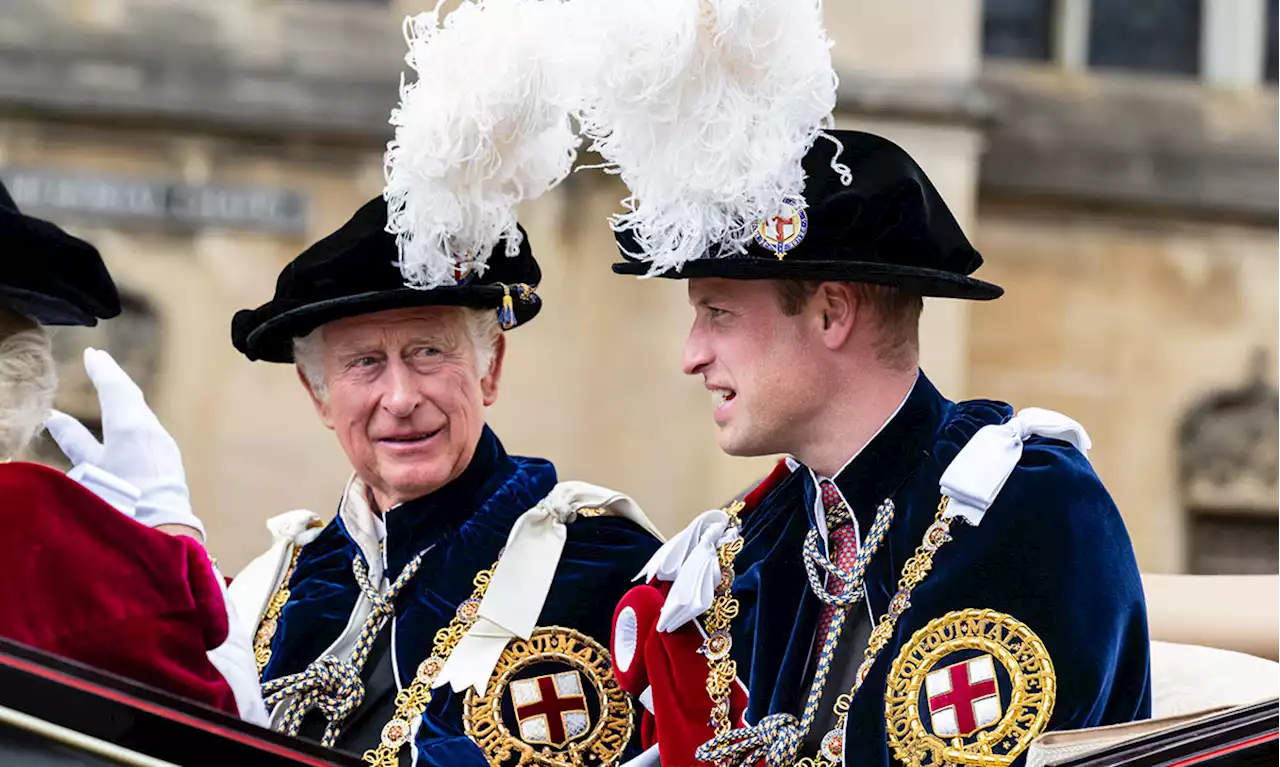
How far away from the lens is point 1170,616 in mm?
3740

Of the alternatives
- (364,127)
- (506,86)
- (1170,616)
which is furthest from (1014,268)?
(506,86)

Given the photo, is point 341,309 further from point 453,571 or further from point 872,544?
point 872,544

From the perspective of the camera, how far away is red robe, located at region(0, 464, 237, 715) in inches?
107

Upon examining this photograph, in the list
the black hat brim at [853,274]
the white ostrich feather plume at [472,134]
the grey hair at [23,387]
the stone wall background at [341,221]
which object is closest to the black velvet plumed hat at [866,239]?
the black hat brim at [853,274]

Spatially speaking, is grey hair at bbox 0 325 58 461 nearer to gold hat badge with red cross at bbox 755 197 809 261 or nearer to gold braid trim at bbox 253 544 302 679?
gold braid trim at bbox 253 544 302 679

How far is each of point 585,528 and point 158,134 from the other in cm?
588

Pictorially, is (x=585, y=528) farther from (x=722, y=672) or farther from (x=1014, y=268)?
(x=1014, y=268)

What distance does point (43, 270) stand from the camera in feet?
10.5

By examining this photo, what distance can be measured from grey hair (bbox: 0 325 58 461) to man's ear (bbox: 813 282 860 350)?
4.02 ft

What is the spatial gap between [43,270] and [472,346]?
80 cm

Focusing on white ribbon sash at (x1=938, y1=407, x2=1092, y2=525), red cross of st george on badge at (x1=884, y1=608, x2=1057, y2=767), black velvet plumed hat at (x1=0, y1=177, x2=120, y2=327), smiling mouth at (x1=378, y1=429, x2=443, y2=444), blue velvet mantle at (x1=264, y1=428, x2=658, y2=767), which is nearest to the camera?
red cross of st george on badge at (x1=884, y1=608, x2=1057, y2=767)

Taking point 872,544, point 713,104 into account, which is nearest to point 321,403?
point 713,104

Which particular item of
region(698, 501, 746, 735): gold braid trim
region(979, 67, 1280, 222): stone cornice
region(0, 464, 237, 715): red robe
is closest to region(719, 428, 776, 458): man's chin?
region(698, 501, 746, 735): gold braid trim

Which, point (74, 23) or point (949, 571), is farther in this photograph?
point (74, 23)
